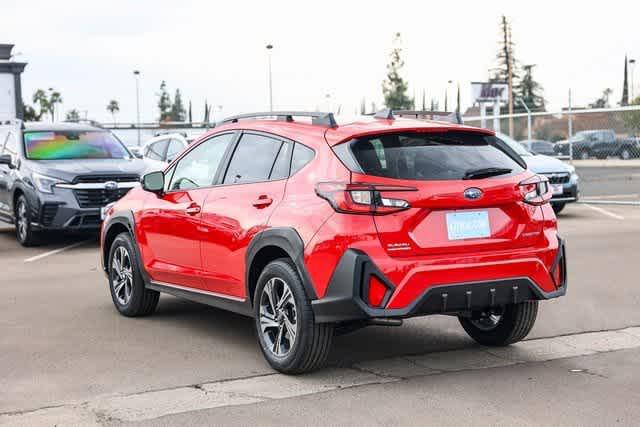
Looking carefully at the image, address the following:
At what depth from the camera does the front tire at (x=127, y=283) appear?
847cm

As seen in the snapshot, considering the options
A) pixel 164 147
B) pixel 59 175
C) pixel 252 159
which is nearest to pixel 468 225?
pixel 252 159

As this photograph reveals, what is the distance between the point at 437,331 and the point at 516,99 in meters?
98.0

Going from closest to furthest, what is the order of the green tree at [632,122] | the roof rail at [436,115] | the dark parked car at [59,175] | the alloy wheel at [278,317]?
the alloy wheel at [278,317] < the roof rail at [436,115] < the dark parked car at [59,175] < the green tree at [632,122]

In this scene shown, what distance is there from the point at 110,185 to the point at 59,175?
71cm

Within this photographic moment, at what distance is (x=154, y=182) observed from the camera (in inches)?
315

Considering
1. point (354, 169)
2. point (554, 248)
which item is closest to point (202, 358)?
point (354, 169)

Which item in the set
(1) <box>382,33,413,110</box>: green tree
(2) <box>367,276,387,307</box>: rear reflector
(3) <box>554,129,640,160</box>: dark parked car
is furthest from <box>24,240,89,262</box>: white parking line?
(1) <box>382,33,413,110</box>: green tree

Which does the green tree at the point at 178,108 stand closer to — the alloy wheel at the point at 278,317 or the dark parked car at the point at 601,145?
the dark parked car at the point at 601,145

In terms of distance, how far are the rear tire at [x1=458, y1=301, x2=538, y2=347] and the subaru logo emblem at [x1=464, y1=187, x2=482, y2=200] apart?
1.17 meters

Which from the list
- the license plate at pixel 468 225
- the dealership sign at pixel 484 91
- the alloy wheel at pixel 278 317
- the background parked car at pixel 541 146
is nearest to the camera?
the license plate at pixel 468 225

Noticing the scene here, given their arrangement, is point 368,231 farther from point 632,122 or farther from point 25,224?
point 632,122

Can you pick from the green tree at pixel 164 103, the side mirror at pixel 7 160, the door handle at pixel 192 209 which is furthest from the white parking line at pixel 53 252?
the green tree at pixel 164 103

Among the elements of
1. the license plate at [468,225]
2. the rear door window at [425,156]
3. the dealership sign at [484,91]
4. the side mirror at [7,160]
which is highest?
the dealership sign at [484,91]

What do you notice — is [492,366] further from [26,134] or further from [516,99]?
[516,99]
